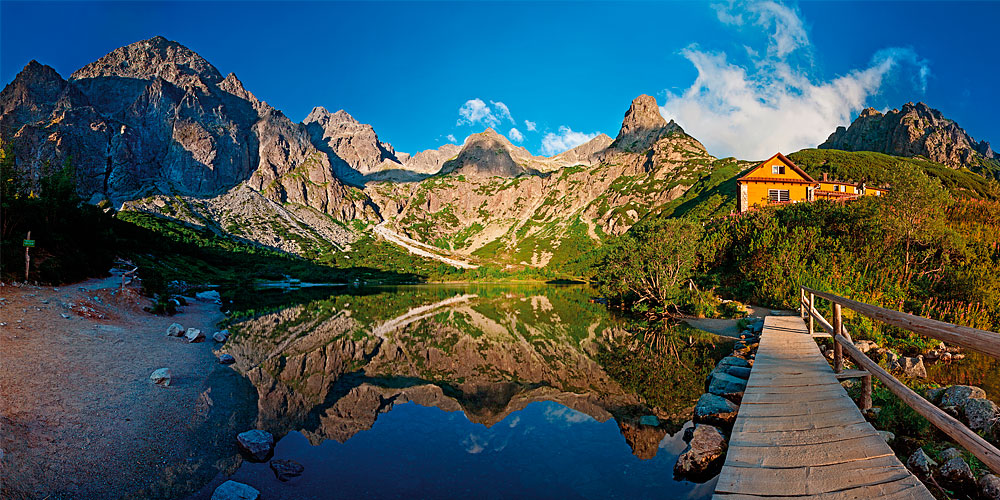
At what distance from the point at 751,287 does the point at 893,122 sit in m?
223

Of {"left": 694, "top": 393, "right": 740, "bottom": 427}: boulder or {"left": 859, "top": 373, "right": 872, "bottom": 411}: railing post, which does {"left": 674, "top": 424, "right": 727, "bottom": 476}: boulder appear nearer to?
{"left": 694, "top": 393, "right": 740, "bottom": 427}: boulder

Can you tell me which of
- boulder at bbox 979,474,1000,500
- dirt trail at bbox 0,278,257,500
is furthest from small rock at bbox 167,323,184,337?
boulder at bbox 979,474,1000,500

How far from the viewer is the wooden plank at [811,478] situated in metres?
4.92

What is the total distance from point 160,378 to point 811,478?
635 inches

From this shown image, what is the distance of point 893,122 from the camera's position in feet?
600

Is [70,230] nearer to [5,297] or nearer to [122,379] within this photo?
[5,297]

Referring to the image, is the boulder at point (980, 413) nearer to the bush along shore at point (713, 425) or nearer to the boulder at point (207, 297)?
the bush along shore at point (713, 425)

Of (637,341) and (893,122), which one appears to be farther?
(893,122)

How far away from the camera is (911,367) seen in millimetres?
13023

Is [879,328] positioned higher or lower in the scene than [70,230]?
lower

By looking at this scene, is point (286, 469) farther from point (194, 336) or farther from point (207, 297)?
point (207, 297)

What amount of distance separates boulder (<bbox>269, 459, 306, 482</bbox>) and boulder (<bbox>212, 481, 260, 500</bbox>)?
0.89 m

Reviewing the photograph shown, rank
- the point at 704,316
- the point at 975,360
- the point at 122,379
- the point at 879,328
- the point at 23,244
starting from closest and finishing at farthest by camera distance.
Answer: the point at 122,379 → the point at 975,360 → the point at 879,328 → the point at 23,244 → the point at 704,316

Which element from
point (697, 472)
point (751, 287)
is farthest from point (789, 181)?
point (697, 472)
